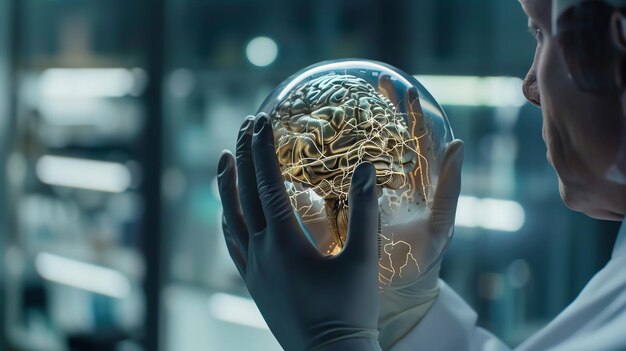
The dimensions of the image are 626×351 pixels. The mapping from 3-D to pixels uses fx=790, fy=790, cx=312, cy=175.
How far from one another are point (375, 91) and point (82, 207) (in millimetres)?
2838

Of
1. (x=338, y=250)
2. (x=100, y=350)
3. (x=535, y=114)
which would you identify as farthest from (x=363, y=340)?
(x=100, y=350)

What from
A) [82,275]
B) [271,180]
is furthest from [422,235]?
[82,275]

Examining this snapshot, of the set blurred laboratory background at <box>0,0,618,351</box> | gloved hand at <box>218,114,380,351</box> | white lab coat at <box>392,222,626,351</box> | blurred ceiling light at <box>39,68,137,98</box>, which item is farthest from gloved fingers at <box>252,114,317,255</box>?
blurred ceiling light at <box>39,68,137,98</box>

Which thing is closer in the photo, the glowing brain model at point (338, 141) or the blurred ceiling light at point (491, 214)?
the glowing brain model at point (338, 141)

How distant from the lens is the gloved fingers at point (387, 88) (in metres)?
0.78

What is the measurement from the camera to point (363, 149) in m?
0.73

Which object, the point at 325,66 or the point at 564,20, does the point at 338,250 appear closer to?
the point at 325,66

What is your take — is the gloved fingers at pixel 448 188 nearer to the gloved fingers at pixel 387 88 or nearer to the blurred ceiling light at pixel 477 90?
the gloved fingers at pixel 387 88

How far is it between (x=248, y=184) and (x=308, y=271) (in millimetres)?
106

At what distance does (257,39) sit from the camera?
9.52ft

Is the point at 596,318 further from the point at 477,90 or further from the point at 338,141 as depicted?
the point at 477,90

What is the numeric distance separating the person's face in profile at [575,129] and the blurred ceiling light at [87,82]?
2.48 metres

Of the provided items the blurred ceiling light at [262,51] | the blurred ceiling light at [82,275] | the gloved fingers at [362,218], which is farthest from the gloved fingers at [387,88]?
the blurred ceiling light at [82,275]

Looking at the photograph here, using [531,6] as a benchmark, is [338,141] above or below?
below
